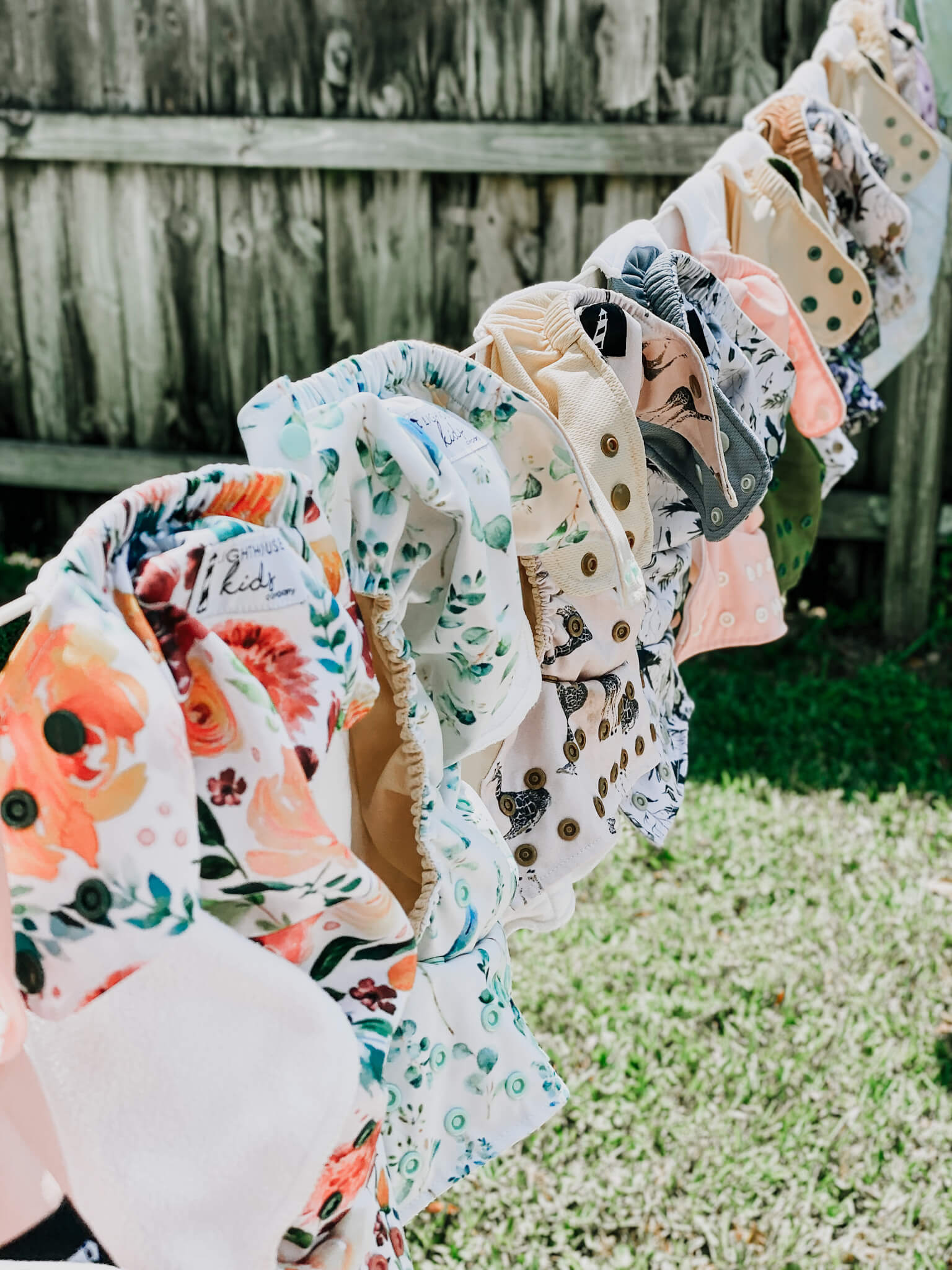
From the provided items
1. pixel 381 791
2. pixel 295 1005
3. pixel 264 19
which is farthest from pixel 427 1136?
pixel 264 19

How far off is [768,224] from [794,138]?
236mm

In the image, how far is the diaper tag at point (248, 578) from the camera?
0.58 meters

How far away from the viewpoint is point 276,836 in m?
0.56

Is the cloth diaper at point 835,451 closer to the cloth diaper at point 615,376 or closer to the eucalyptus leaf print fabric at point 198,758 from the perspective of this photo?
the cloth diaper at point 615,376

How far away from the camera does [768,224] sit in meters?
1.47

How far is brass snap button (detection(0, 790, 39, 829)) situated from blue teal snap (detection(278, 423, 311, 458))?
0.86 ft

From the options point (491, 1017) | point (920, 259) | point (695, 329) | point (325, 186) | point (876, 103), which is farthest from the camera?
point (325, 186)

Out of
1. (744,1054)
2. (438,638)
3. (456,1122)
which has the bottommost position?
(744,1054)

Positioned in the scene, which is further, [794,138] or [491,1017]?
[794,138]

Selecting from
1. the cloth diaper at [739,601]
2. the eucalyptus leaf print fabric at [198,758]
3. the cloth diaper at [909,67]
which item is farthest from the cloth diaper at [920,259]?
the eucalyptus leaf print fabric at [198,758]

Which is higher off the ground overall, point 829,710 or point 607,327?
point 607,327

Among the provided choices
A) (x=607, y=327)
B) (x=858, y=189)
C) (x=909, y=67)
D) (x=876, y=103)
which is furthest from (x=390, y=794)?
(x=909, y=67)

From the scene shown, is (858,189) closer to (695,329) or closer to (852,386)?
(852,386)

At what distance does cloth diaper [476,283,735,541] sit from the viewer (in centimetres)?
98
